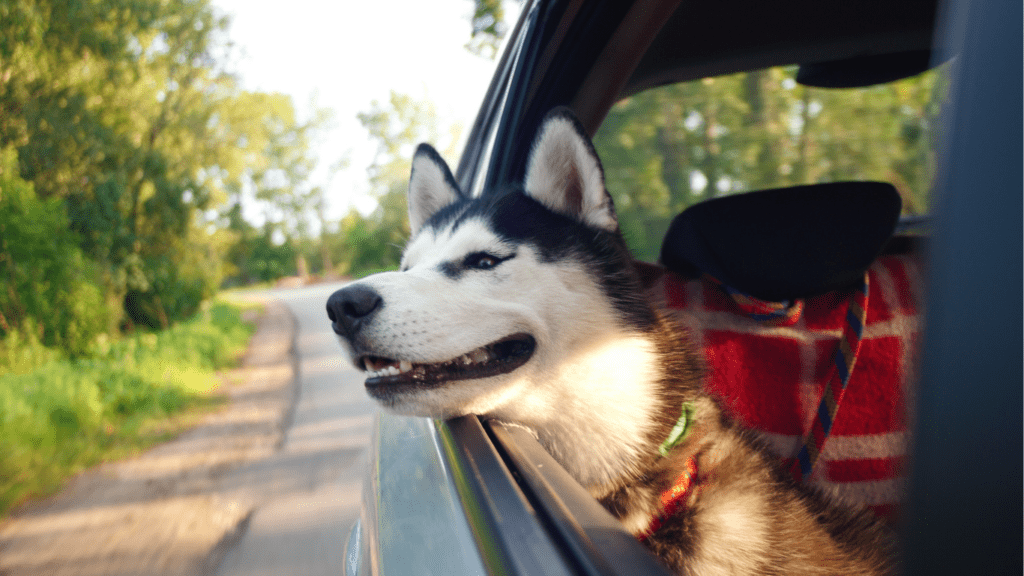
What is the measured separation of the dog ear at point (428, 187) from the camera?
1.97m

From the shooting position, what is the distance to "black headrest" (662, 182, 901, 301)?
5.29ft

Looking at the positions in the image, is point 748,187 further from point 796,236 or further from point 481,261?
point 481,261

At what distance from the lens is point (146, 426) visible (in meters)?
5.44

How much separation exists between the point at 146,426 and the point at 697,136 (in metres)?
5.86

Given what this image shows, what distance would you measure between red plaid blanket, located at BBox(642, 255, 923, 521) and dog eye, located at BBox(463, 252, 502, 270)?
0.68 m

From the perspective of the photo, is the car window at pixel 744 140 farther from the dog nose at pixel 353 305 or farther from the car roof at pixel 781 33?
the dog nose at pixel 353 305

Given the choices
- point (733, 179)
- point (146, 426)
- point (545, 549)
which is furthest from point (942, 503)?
point (146, 426)

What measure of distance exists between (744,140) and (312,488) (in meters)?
3.73

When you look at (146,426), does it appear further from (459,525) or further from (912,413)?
(912,413)

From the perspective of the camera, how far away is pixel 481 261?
1529 mm

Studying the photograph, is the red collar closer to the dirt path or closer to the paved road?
the paved road

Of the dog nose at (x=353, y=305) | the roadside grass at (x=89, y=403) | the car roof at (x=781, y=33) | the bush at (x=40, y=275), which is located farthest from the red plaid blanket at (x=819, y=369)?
the bush at (x=40, y=275)

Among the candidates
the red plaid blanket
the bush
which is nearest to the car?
the red plaid blanket

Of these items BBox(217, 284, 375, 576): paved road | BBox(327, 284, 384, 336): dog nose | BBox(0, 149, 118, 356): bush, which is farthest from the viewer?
BBox(0, 149, 118, 356): bush
